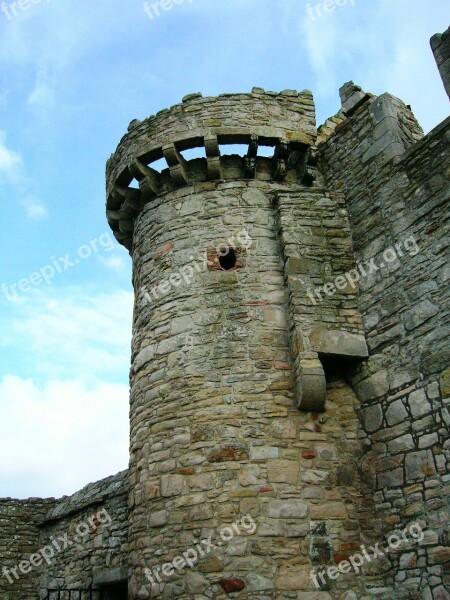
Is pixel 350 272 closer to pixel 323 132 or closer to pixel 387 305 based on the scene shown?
pixel 387 305

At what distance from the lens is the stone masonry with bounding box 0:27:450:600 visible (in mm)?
5156

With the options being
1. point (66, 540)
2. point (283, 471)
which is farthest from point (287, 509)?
point (66, 540)

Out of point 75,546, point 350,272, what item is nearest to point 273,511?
point 350,272

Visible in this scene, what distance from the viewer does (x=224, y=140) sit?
7.30 m

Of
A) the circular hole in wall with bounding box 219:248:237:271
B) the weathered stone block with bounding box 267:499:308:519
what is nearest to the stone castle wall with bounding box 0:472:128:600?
the weathered stone block with bounding box 267:499:308:519

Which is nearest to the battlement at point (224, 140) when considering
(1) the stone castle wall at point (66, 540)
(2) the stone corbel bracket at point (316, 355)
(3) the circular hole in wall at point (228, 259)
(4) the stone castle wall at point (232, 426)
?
(4) the stone castle wall at point (232, 426)

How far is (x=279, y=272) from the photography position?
21.7ft

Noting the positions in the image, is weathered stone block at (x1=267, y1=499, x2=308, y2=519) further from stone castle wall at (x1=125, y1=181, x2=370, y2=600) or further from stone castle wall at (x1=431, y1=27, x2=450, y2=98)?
stone castle wall at (x1=431, y1=27, x2=450, y2=98)

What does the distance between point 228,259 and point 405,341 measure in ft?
7.63

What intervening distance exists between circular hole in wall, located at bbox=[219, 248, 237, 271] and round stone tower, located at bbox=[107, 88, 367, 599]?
0.02m

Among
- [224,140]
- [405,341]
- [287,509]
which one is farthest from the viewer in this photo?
A: [224,140]

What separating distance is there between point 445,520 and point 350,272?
9.36ft

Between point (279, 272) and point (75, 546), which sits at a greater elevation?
point (279, 272)

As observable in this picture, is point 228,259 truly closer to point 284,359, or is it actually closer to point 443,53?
point 284,359
